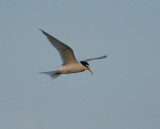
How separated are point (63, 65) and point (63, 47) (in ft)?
3.69

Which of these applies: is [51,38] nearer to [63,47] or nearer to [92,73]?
[63,47]

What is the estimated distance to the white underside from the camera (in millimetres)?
18266

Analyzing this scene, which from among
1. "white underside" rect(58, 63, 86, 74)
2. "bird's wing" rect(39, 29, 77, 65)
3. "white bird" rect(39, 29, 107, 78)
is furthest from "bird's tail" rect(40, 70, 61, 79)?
"bird's wing" rect(39, 29, 77, 65)

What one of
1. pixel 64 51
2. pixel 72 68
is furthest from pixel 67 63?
pixel 64 51

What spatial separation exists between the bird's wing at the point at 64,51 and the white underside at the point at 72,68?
161mm

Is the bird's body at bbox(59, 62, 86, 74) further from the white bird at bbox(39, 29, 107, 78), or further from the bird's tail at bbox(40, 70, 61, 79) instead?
the bird's tail at bbox(40, 70, 61, 79)

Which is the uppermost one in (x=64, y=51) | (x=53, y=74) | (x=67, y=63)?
(x=64, y=51)

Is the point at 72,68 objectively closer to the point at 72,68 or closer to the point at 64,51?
the point at 72,68

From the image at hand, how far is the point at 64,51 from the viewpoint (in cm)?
1783

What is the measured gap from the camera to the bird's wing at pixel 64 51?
1696 centimetres

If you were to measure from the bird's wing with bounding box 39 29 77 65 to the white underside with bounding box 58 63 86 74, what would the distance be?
161 millimetres

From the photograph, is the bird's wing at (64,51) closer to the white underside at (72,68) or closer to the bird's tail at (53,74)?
the white underside at (72,68)

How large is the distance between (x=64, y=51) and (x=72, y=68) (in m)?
0.85

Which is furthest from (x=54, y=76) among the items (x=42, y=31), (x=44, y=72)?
(x=42, y=31)
